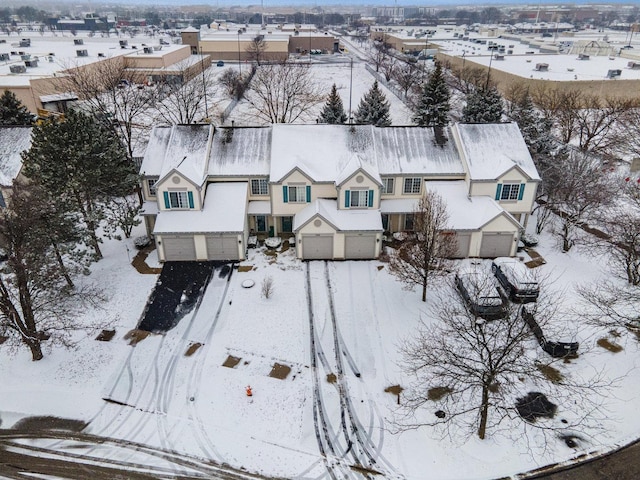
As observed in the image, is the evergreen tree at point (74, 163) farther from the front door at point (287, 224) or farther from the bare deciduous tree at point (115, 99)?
the front door at point (287, 224)

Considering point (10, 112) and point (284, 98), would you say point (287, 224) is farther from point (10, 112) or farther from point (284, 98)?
point (10, 112)

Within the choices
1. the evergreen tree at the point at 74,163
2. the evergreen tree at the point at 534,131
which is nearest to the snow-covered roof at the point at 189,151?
the evergreen tree at the point at 74,163

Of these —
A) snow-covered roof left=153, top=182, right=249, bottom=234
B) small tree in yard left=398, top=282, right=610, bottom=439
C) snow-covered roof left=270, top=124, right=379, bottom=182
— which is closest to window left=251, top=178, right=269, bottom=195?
snow-covered roof left=153, top=182, right=249, bottom=234

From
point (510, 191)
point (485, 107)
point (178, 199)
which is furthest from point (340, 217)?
point (485, 107)

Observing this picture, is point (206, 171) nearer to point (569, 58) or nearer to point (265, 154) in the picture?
point (265, 154)

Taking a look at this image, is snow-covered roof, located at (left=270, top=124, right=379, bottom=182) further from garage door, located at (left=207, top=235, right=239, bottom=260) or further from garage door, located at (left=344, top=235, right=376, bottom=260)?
garage door, located at (left=207, top=235, right=239, bottom=260)
